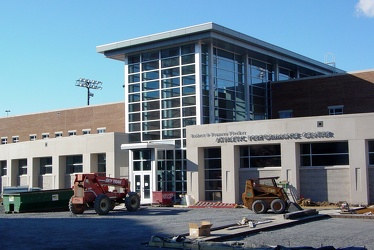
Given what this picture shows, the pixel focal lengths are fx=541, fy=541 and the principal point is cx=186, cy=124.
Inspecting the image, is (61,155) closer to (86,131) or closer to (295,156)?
(86,131)

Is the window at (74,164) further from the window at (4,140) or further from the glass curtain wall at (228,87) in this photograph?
the window at (4,140)

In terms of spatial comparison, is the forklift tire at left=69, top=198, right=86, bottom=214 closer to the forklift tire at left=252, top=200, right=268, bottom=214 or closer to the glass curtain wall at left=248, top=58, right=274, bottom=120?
the forklift tire at left=252, top=200, right=268, bottom=214

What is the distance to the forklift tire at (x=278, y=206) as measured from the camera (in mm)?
26188

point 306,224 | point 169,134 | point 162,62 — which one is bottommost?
point 306,224

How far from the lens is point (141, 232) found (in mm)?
19641

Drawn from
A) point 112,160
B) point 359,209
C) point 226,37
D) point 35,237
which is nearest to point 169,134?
point 112,160

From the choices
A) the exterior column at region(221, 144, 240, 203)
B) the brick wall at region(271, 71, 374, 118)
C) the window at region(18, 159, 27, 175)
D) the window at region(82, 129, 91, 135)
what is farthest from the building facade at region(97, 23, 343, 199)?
the window at region(18, 159, 27, 175)

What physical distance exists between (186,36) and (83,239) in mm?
21825

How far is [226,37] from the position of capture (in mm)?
37125

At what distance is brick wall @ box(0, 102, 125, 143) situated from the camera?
157 ft

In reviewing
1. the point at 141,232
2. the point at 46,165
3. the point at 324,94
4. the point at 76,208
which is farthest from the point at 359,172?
the point at 46,165

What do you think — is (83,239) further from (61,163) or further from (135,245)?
(61,163)

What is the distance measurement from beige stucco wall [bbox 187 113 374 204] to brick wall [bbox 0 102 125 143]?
13700 millimetres

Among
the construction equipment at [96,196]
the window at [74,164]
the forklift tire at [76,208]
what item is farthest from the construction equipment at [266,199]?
the window at [74,164]
